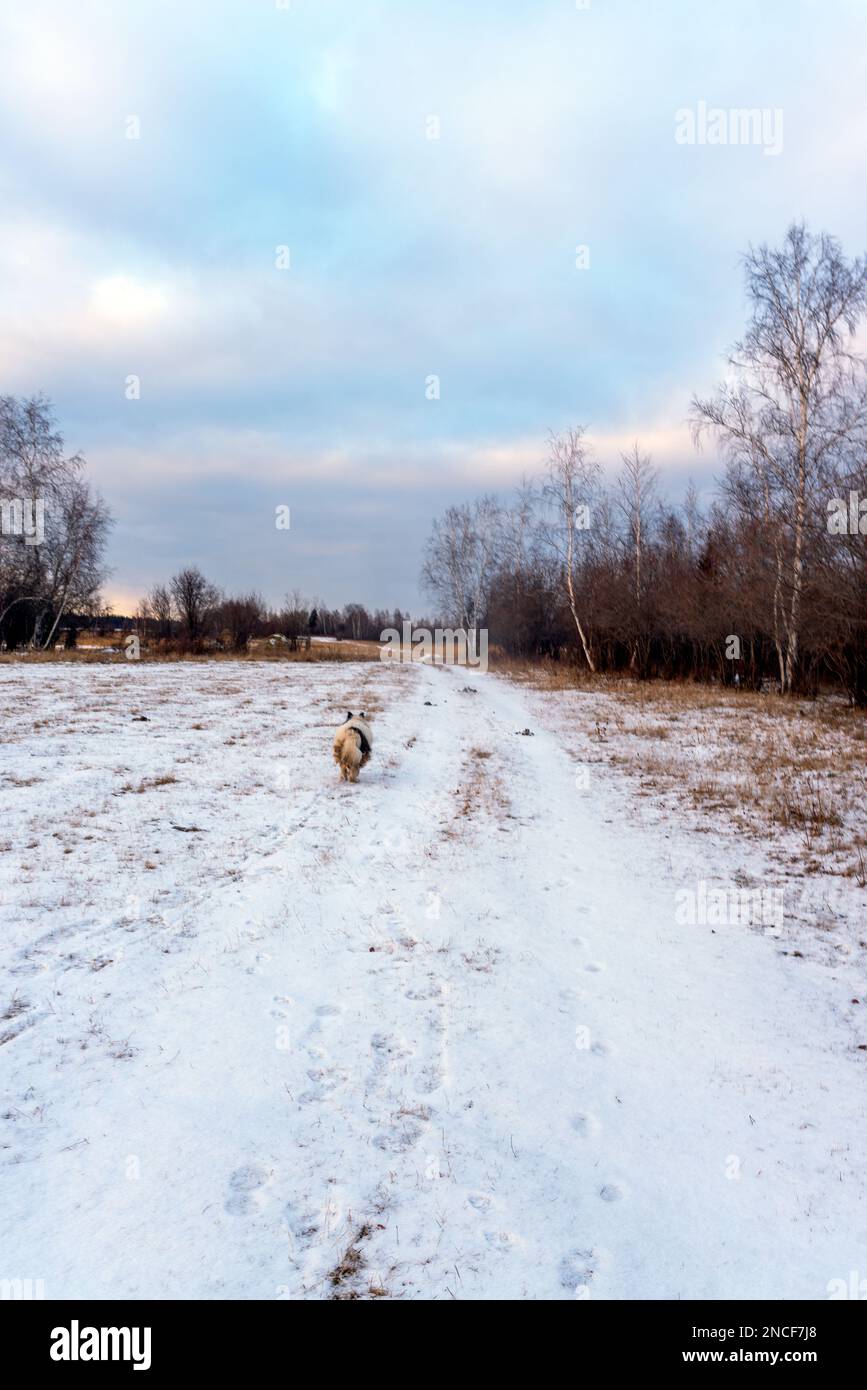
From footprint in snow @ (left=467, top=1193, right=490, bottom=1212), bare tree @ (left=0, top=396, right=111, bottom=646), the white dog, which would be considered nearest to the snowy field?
footprint in snow @ (left=467, top=1193, right=490, bottom=1212)

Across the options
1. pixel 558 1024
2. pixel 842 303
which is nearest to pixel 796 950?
pixel 558 1024

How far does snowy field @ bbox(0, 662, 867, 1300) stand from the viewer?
8.41 ft

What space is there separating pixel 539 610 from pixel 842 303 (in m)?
30.5

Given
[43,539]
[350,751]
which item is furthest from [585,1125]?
→ [43,539]

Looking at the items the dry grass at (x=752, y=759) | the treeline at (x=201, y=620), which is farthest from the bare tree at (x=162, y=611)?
the dry grass at (x=752, y=759)

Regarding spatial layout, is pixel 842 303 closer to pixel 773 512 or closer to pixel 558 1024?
pixel 773 512

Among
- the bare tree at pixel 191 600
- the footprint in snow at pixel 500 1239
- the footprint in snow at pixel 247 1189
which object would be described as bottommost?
the footprint in snow at pixel 500 1239

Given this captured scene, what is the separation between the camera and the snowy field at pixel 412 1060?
101 inches

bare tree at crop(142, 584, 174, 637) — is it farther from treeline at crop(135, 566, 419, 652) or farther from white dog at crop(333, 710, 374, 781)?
white dog at crop(333, 710, 374, 781)

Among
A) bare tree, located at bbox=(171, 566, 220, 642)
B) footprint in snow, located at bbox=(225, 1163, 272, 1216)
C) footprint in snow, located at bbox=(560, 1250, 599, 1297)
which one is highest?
bare tree, located at bbox=(171, 566, 220, 642)

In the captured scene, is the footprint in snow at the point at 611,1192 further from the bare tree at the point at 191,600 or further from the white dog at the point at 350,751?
the bare tree at the point at 191,600

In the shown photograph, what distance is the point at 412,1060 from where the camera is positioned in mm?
3791

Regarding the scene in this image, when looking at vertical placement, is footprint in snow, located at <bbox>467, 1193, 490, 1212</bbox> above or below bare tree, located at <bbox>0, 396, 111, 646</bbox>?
below

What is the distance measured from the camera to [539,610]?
1898 inches
